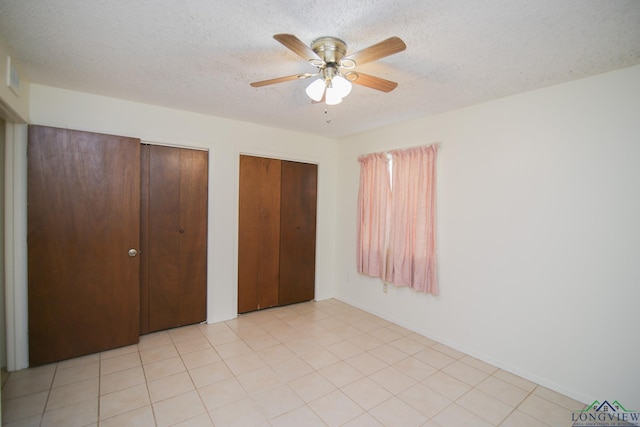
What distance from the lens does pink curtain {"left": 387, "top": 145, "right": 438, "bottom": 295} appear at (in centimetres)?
300

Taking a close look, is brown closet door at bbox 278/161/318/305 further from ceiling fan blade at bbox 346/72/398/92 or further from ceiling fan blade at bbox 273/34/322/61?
ceiling fan blade at bbox 273/34/322/61

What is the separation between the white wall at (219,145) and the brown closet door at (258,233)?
0.12 metres

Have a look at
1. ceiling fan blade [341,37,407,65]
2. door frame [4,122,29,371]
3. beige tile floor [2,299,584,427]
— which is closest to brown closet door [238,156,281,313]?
beige tile floor [2,299,584,427]

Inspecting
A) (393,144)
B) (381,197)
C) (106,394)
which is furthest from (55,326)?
(393,144)

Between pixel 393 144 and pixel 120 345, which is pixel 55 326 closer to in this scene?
pixel 120 345

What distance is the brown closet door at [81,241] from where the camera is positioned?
238 cm

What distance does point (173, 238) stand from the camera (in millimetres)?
3123

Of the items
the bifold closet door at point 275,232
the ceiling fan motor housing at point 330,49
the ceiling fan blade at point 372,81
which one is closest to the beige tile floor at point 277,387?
the bifold closet door at point 275,232

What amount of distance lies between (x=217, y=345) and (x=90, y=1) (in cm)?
277

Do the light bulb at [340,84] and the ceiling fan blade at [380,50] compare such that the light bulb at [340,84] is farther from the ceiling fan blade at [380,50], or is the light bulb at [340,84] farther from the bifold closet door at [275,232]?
the bifold closet door at [275,232]

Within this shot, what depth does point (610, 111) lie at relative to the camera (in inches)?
78.3

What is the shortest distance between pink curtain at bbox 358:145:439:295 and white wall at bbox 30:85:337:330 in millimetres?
648

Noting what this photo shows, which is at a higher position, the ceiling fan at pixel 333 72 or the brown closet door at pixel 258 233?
the ceiling fan at pixel 333 72

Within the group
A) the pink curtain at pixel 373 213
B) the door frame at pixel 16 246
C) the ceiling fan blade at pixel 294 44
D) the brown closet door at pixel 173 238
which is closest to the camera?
the ceiling fan blade at pixel 294 44
